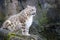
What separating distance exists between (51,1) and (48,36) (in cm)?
146

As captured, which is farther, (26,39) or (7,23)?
(7,23)

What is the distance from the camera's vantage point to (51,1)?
6.76 m

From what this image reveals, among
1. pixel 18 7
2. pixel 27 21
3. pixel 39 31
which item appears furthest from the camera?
pixel 18 7

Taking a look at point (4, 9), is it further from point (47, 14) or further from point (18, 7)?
point (47, 14)

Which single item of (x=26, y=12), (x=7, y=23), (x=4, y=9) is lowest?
(x=7, y=23)

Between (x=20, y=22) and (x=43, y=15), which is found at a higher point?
(x=43, y=15)

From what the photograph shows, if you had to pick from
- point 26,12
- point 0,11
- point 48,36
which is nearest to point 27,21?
point 26,12

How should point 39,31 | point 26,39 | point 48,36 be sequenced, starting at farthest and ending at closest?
point 39,31, point 48,36, point 26,39

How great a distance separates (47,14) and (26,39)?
Answer: 3.73 m

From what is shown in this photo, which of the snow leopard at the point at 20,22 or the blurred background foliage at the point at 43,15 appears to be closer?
the snow leopard at the point at 20,22

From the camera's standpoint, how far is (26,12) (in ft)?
17.0

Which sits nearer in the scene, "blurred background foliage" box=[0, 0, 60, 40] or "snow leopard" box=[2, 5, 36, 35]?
"snow leopard" box=[2, 5, 36, 35]

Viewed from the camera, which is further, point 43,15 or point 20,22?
point 43,15

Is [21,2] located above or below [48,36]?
above
